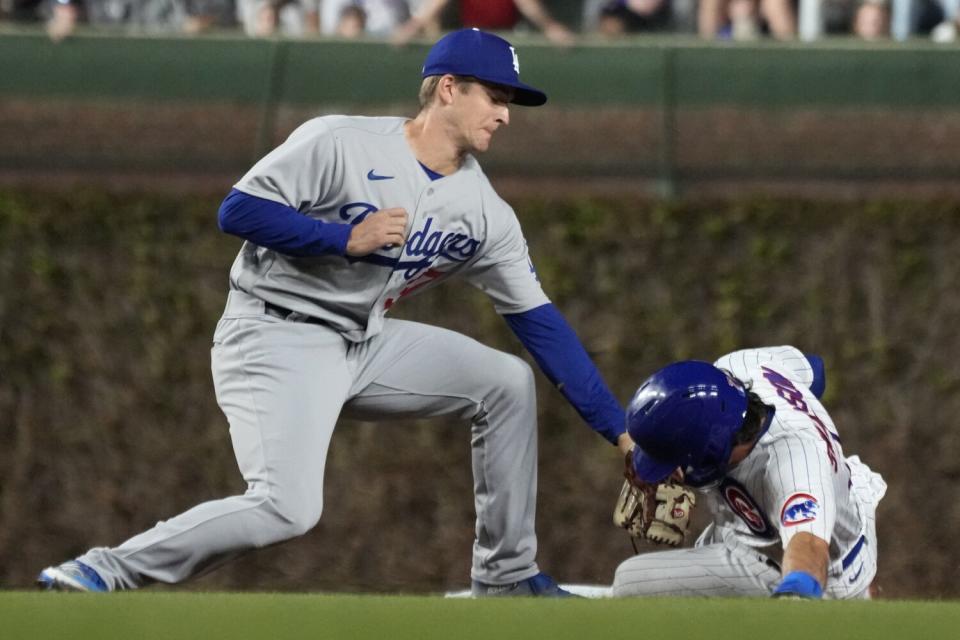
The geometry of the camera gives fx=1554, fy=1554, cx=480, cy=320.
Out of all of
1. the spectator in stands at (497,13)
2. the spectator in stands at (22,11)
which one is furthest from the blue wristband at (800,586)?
the spectator in stands at (22,11)

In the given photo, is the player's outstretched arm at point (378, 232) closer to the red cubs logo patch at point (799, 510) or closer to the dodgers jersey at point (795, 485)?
the dodgers jersey at point (795, 485)

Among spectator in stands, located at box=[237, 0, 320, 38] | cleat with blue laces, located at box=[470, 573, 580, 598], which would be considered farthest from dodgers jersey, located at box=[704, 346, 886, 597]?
spectator in stands, located at box=[237, 0, 320, 38]

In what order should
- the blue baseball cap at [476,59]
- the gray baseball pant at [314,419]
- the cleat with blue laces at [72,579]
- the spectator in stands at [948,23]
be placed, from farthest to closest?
the spectator in stands at [948,23]
the blue baseball cap at [476,59]
the gray baseball pant at [314,419]
the cleat with blue laces at [72,579]

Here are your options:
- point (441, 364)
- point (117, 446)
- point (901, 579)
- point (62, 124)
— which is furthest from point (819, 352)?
point (62, 124)

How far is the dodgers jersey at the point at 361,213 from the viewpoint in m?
5.09

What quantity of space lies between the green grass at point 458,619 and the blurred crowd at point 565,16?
662 cm

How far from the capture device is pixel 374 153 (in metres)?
5.23

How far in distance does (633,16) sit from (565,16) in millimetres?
634

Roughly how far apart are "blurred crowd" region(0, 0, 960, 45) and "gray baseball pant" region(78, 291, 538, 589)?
16.0 ft

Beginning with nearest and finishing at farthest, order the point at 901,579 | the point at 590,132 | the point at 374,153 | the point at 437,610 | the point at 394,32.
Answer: the point at 437,610
the point at 374,153
the point at 901,579
the point at 590,132
the point at 394,32

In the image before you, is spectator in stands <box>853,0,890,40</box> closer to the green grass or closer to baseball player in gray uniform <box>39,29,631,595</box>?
baseball player in gray uniform <box>39,29,631,595</box>

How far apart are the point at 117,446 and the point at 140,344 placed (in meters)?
0.54

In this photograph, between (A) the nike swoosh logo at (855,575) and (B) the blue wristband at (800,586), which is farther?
(A) the nike swoosh logo at (855,575)

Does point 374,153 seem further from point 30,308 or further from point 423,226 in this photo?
point 30,308
